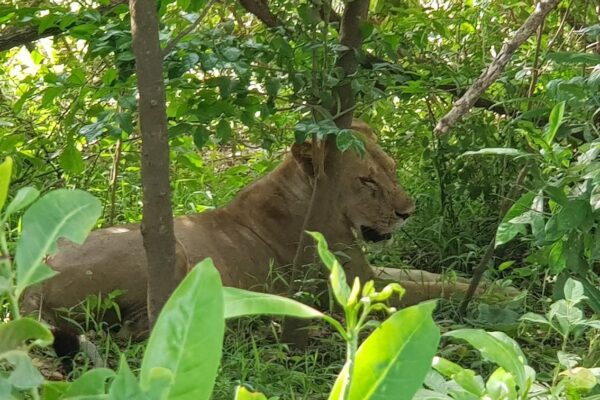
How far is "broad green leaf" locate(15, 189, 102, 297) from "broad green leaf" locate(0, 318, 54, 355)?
37 millimetres

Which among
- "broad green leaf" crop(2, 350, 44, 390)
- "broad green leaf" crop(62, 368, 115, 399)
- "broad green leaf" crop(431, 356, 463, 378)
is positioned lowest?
"broad green leaf" crop(431, 356, 463, 378)

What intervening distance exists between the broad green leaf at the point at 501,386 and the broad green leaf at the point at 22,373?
0.52 metres

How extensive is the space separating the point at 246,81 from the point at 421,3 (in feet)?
6.96

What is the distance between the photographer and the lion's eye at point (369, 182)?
4145mm

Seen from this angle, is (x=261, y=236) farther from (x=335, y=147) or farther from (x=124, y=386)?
(x=124, y=386)

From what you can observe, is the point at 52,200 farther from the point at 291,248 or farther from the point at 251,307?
the point at 291,248

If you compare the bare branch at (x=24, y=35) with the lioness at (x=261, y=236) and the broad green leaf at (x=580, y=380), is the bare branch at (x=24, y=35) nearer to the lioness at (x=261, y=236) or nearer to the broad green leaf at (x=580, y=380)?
the lioness at (x=261, y=236)

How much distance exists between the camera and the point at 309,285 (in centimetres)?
321

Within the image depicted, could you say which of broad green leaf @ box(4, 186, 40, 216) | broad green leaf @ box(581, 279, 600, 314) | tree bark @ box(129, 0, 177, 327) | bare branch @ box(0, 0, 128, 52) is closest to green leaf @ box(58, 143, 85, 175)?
bare branch @ box(0, 0, 128, 52)

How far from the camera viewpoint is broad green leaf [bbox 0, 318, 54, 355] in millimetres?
841

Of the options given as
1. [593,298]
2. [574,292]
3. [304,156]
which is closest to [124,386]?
[574,292]

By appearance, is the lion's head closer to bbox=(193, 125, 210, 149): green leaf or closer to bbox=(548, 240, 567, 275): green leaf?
bbox=(193, 125, 210, 149): green leaf

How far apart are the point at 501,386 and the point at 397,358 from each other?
0.24 metres

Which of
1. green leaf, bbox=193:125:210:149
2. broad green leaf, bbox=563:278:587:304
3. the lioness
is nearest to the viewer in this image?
broad green leaf, bbox=563:278:587:304
